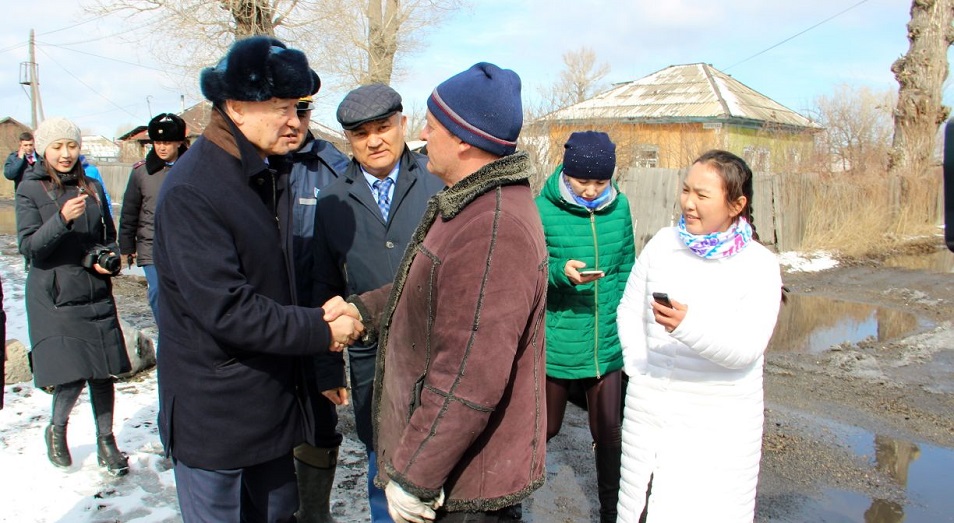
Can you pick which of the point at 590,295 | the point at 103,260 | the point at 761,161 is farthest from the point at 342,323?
the point at 761,161

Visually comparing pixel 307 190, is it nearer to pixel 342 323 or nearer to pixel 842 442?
pixel 342 323

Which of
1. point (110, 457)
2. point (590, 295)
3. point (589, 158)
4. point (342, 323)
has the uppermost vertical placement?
point (589, 158)

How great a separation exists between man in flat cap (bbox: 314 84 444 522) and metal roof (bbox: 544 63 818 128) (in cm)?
2461

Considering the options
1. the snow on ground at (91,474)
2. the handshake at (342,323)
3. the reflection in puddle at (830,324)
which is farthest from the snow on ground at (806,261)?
the handshake at (342,323)

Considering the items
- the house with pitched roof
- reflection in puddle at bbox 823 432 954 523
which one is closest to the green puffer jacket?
reflection in puddle at bbox 823 432 954 523

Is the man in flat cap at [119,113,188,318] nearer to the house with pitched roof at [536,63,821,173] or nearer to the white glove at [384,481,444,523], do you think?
the white glove at [384,481,444,523]

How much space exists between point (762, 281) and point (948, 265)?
13.6 m

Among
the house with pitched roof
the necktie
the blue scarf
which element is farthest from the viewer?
the house with pitched roof

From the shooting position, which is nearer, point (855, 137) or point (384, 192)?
point (384, 192)

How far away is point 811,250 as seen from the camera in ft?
46.5

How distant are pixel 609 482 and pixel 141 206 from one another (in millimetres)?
4289

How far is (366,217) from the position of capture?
9.99 ft

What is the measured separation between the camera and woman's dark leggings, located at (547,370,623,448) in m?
3.44

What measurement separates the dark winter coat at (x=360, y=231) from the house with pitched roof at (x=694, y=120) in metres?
11.4
